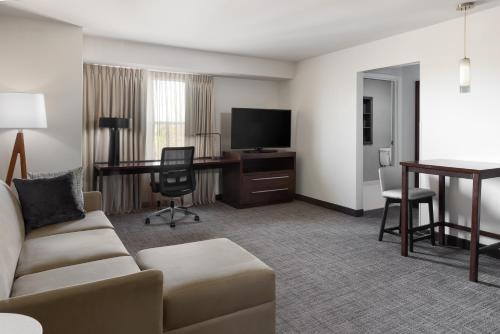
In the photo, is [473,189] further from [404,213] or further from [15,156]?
[15,156]

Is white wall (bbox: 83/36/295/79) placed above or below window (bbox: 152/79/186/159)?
above

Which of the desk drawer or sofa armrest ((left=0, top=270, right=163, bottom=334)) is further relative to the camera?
the desk drawer

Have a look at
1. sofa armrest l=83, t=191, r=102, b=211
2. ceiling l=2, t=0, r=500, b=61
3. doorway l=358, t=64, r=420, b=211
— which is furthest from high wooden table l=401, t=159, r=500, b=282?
sofa armrest l=83, t=191, r=102, b=211

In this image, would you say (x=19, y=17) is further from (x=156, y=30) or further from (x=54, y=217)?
(x=54, y=217)

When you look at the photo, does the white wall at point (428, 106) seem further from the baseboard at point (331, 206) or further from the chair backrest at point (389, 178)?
the chair backrest at point (389, 178)

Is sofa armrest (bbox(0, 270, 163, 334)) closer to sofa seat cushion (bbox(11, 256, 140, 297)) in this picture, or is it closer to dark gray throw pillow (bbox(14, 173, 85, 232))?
sofa seat cushion (bbox(11, 256, 140, 297))

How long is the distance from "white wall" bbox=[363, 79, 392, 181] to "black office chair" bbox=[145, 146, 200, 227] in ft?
10.7

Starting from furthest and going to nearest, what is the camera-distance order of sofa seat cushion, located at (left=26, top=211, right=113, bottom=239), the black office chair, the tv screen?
the tv screen < the black office chair < sofa seat cushion, located at (left=26, top=211, right=113, bottom=239)

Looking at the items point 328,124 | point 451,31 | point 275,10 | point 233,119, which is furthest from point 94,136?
point 451,31

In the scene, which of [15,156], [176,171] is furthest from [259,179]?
[15,156]

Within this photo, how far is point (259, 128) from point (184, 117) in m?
1.20

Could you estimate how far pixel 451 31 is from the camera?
3607 mm

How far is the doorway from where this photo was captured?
562 centimetres

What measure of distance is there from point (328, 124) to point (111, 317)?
440cm
